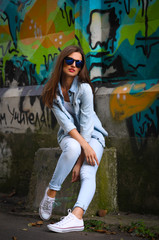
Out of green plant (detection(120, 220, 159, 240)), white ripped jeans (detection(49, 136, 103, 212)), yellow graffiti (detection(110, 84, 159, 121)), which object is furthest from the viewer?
yellow graffiti (detection(110, 84, 159, 121))

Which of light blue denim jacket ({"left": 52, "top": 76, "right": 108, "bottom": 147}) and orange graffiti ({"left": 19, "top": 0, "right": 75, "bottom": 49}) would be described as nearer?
light blue denim jacket ({"left": 52, "top": 76, "right": 108, "bottom": 147})

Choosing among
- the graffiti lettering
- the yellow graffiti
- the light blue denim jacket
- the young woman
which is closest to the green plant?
the young woman

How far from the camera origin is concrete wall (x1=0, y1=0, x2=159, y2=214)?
5148 millimetres

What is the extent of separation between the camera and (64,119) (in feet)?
13.0

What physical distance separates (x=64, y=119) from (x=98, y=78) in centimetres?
194

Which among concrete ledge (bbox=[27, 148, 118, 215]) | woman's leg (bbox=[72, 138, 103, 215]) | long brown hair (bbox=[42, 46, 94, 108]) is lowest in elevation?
concrete ledge (bbox=[27, 148, 118, 215])

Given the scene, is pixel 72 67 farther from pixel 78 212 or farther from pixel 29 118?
pixel 29 118

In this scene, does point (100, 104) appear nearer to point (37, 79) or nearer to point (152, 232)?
point (37, 79)

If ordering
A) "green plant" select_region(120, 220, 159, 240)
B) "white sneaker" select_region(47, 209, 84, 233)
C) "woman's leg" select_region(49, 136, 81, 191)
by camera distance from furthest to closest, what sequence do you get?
"green plant" select_region(120, 220, 159, 240)
"woman's leg" select_region(49, 136, 81, 191)
"white sneaker" select_region(47, 209, 84, 233)

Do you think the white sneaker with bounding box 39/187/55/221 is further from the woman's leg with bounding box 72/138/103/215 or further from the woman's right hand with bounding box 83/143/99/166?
the woman's right hand with bounding box 83/143/99/166

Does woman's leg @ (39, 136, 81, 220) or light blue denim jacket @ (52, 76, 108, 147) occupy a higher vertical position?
light blue denim jacket @ (52, 76, 108, 147)

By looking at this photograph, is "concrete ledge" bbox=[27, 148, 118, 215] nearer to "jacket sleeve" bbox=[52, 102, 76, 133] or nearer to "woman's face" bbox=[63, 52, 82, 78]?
"jacket sleeve" bbox=[52, 102, 76, 133]

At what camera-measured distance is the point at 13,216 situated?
196 inches

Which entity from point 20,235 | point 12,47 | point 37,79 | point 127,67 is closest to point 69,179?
point 20,235
